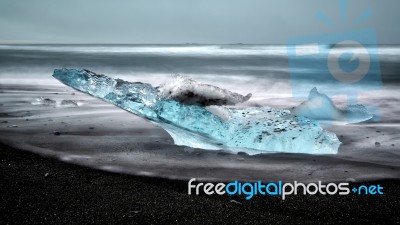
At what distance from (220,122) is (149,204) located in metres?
1.93

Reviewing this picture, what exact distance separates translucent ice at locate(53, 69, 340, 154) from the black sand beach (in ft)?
3.19

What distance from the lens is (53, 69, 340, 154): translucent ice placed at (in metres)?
3.38

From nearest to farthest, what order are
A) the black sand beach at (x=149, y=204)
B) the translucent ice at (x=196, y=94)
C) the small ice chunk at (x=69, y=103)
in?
1. the black sand beach at (x=149, y=204)
2. the translucent ice at (x=196, y=94)
3. the small ice chunk at (x=69, y=103)

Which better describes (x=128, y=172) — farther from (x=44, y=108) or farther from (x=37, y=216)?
(x=44, y=108)

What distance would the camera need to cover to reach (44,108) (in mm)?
5535

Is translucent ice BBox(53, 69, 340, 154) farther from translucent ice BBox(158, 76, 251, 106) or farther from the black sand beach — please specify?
the black sand beach

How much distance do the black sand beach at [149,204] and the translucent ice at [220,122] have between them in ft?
3.19

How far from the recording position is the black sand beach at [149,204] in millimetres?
1897

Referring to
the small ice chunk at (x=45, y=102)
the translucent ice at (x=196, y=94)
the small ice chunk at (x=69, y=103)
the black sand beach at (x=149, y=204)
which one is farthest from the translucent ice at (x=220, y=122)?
the small ice chunk at (x=45, y=102)

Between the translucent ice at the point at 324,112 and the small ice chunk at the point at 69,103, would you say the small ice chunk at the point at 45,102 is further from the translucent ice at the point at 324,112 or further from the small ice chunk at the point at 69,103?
the translucent ice at the point at 324,112

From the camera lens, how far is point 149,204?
2070 millimetres

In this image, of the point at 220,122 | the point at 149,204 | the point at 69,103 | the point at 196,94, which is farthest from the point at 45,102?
the point at 149,204

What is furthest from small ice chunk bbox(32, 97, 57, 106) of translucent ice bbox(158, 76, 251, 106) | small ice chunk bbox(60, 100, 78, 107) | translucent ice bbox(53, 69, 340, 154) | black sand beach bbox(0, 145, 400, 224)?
black sand beach bbox(0, 145, 400, 224)

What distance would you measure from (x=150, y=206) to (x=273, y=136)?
174 cm
